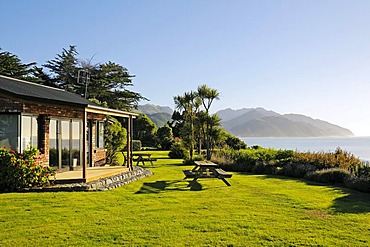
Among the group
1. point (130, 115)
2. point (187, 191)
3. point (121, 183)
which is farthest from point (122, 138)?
point (187, 191)

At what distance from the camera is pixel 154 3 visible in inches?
561

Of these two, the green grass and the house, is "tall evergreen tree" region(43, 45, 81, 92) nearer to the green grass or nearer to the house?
the house

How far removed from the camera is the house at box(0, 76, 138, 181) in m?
10.7

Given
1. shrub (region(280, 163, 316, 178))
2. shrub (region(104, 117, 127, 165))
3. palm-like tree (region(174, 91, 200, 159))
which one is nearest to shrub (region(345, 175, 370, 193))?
shrub (region(280, 163, 316, 178))

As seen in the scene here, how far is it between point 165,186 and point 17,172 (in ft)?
14.2

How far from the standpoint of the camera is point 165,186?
11383mm

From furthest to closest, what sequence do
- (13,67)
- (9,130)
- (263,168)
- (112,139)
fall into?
(13,67)
(112,139)
(263,168)
(9,130)

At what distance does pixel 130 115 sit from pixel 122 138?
4772 mm

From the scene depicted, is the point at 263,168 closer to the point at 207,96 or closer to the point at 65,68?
the point at 207,96

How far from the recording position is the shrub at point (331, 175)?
40.6 ft

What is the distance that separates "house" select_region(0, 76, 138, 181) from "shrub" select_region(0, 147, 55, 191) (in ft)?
3.77

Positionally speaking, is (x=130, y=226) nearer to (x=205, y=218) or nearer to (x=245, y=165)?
(x=205, y=218)

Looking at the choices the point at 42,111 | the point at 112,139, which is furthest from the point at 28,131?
the point at 112,139

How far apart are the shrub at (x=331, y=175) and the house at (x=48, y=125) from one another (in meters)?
7.27
